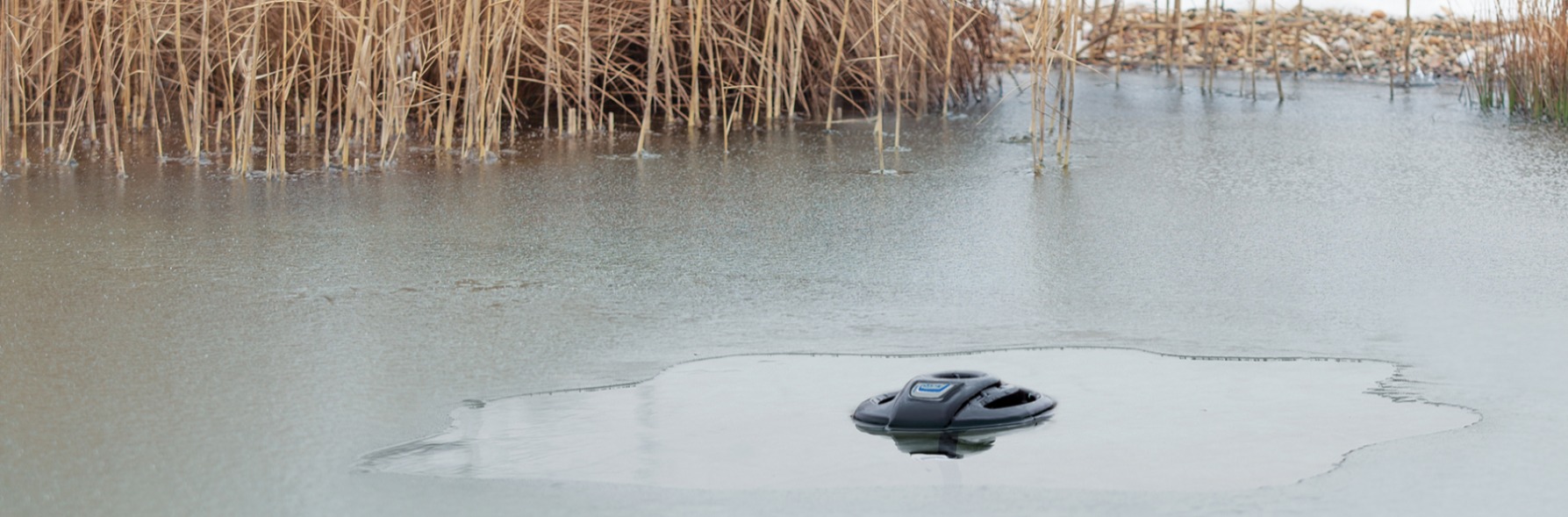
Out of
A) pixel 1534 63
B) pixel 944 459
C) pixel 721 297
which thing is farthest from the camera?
pixel 1534 63

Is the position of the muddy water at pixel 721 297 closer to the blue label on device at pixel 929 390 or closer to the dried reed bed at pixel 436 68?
the blue label on device at pixel 929 390

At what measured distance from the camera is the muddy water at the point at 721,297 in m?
1.56

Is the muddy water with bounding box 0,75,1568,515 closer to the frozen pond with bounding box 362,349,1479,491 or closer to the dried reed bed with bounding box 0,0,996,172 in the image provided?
the frozen pond with bounding box 362,349,1479,491

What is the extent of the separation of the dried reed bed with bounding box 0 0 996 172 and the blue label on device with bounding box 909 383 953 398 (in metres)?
2.09

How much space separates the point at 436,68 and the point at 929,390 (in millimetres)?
2947

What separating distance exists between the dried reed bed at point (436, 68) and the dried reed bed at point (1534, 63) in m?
1.57

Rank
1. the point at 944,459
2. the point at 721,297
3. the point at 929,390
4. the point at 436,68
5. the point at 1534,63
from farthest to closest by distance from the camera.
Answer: the point at 1534,63 → the point at 436,68 → the point at 721,297 → the point at 929,390 → the point at 944,459

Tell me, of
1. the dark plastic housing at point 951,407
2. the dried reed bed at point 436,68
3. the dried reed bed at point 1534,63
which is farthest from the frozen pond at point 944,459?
the dried reed bed at point 1534,63

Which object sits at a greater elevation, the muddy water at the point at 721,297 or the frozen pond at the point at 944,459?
the muddy water at the point at 721,297

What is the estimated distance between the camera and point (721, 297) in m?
2.40

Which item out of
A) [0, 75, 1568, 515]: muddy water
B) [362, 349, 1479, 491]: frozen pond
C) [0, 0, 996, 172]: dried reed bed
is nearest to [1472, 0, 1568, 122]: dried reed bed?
[0, 75, 1568, 515]: muddy water

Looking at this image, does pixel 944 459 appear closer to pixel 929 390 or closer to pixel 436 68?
pixel 929 390

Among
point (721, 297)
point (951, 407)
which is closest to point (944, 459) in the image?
point (951, 407)

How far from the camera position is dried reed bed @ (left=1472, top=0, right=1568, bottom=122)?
4.65 metres
